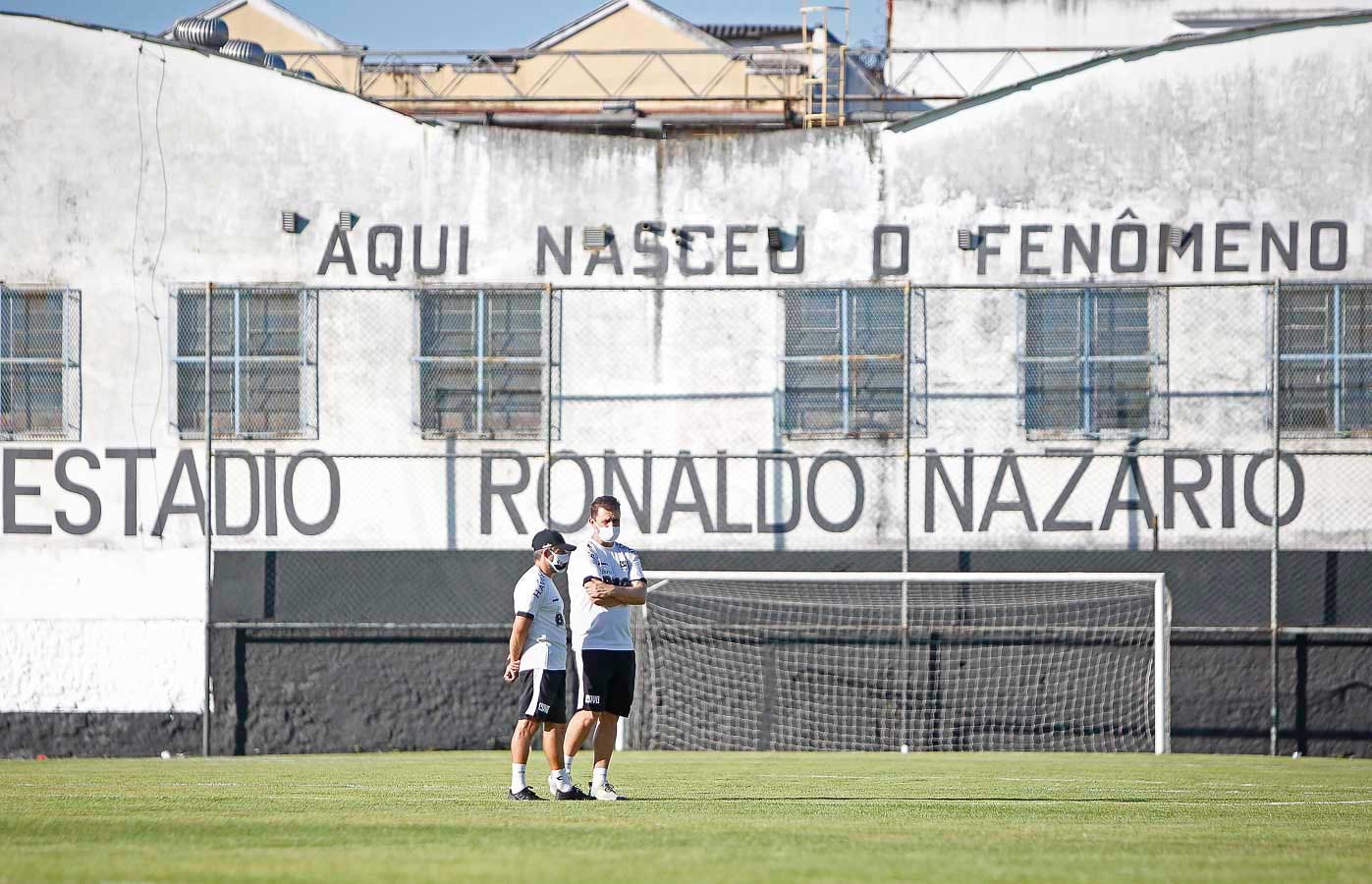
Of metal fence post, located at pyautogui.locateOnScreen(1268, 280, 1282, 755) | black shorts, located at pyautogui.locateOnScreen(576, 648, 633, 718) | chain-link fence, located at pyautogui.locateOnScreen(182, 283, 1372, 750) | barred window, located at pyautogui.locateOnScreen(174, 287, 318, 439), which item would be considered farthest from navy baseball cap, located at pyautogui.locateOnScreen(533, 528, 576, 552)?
metal fence post, located at pyautogui.locateOnScreen(1268, 280, 1282, 755)

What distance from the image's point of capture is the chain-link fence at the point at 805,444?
19.8 metres

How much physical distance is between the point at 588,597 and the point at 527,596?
381 mm

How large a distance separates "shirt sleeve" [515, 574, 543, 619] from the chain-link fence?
914 centimetres

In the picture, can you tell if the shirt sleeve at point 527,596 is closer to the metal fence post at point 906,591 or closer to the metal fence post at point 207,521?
the metal fence post at point 906,591

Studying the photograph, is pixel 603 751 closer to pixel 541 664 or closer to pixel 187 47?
pixel 541 664

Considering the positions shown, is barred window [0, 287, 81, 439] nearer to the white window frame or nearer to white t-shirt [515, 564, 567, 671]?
white t-shirt [515, 564, 567, 671]

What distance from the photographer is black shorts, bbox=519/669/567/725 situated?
10820mm

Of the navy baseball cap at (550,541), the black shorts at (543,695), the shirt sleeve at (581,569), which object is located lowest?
the black shorts at (543,695)

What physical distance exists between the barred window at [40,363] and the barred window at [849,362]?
327 inches

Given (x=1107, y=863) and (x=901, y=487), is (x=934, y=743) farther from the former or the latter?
(x=1107, y=863)

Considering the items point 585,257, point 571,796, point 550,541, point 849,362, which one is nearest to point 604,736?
point 571,796

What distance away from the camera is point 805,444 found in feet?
Result: 66.6

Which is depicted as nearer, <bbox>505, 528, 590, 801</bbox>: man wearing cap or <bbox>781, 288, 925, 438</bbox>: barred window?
<bbox>505, 528, 590, 801</bbox>: man wearing cap

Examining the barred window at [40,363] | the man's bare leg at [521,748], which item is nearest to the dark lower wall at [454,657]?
the barred window at [40,363]
